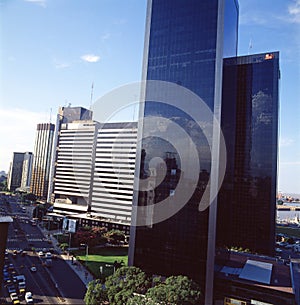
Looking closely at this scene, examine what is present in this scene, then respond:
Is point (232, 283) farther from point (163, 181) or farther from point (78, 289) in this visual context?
point (78, 289)

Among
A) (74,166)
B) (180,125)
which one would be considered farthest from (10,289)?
(74,166)

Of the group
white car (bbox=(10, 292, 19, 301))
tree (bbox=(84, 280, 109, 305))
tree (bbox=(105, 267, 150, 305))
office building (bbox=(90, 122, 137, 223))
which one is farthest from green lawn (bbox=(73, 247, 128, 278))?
office building (bbox=(90, 122, 137, 223))

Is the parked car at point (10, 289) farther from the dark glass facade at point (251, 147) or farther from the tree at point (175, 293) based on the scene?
the dark glass facade at point (251, 147)

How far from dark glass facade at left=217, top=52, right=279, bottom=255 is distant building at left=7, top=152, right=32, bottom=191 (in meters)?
33.4

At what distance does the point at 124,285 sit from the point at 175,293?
1.77 m

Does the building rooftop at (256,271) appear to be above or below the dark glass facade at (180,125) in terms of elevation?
below

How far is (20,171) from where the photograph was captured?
140ft

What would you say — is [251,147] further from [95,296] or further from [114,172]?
[95,296]

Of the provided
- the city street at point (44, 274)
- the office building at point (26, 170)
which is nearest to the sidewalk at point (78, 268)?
the city street at point (44, 274)

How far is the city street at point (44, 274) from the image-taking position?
9.66 metres

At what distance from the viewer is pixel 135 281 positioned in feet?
29.3

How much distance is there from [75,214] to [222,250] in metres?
18.1

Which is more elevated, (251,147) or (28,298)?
(251,147)

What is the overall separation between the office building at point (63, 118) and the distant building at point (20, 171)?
34.6 ft
